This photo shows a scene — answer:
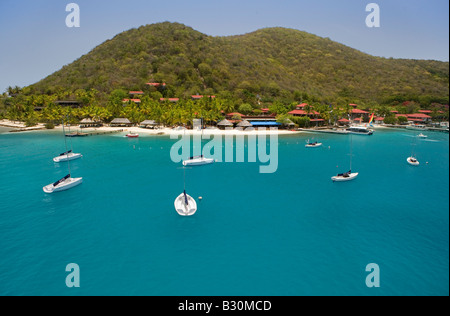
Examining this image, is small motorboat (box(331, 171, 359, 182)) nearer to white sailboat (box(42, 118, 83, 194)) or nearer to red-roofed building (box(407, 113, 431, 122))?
white sailboat (box(42, 118, 83, 194))

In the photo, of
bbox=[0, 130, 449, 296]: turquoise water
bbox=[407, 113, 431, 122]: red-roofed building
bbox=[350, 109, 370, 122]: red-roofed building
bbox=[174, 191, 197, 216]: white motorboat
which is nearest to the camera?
bbox=[0, 130, 449, 296]: turquoise water

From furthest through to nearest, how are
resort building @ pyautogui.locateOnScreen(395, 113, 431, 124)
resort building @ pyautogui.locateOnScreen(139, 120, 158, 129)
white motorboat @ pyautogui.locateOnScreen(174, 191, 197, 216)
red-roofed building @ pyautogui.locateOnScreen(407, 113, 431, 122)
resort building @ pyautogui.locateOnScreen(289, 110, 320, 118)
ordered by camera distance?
red-roofed building @ pyautogui.locateOnScreen(407, 113, 431, 122) → resort building @ pyautogui.locateOnScreen(395, 113, 431, 124) → resort building @ pyautogui.locateOnScreen(289, 110, 320, 118) → resort building @ pyautogui.locateOnScreen(139, 120, 158, 129) → white motorboat @ pyautogui.locateOnScreen(174, 191, 197, 216)

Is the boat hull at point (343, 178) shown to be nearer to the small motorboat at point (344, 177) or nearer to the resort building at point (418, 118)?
the small motorboat at point (344, 177)

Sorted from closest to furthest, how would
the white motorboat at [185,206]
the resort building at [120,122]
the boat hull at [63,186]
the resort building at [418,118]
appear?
the white motorboat at [185,206] < the boat hull at [63,186] < the resort building at [120,122] < the resort building at [418,118]

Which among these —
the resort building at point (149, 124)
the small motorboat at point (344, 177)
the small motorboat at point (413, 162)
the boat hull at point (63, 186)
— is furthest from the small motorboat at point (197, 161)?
the resort building at point (149, 124)

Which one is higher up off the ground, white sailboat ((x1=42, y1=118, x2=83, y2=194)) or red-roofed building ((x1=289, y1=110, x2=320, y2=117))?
red-roofed building ((x1=289, y1=110, x2=320, y2=117))

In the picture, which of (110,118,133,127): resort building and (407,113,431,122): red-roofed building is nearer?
(110,118,133,127): resort building

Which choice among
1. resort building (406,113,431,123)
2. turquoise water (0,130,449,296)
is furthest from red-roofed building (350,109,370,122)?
turquoise water (0,130,449,296)
